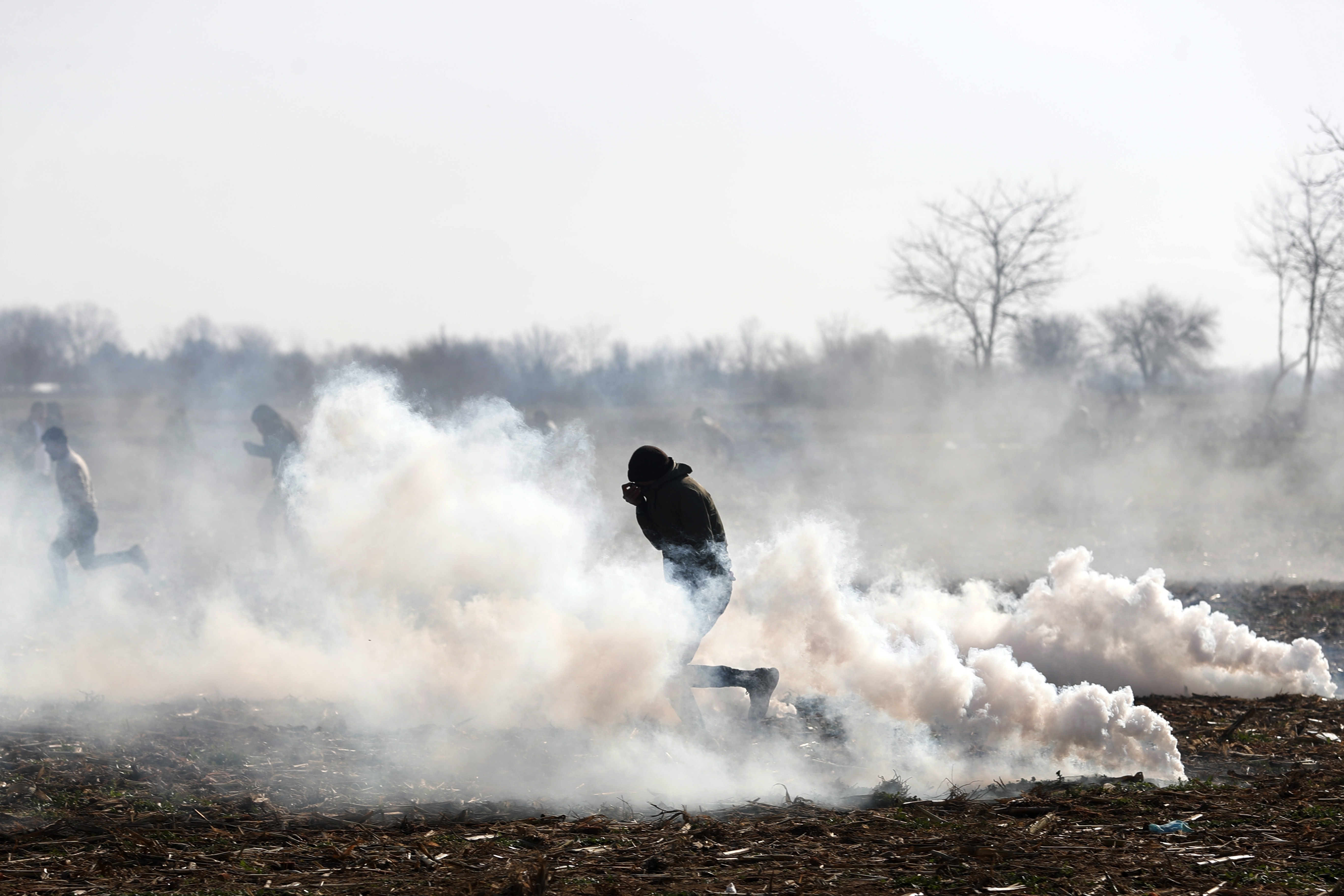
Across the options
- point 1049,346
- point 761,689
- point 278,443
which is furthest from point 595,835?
point 1049,346

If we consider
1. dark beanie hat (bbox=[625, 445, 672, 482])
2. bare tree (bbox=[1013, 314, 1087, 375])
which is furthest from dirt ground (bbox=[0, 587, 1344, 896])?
bare tree (bbox=[1013, 314, 1087, 375])

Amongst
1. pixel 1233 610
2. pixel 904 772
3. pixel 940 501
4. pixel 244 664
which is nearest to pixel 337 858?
pixel 904 772

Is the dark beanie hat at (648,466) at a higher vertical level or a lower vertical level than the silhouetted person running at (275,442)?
lower

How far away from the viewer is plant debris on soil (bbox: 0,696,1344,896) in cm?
419

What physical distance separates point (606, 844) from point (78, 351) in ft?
122

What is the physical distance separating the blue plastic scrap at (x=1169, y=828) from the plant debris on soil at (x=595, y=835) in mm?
43

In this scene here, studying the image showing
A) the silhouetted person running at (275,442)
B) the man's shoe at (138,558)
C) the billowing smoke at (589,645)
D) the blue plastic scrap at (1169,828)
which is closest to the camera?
the blue plastic scrap at (1169,828)

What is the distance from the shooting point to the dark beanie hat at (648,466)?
6.64 meters

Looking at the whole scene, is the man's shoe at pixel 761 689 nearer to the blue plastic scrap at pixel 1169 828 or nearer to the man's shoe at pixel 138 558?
the blue plastic scrap at pixel 1169 828

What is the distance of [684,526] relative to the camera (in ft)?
21.7

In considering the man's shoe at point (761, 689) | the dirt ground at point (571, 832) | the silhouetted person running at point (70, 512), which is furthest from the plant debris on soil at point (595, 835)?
the silhouetted person running at point (70, 512)

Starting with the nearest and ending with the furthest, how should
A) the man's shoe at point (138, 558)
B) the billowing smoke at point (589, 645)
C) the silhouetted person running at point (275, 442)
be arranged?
the billowing smoke at point (589, 645)
the silhouetted person running at point (275, 442)
the man's shoe at point (138, 558)

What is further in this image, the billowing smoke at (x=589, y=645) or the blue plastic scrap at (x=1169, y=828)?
the billowing smoke at (x=589, y=645)

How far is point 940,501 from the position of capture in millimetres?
22422
